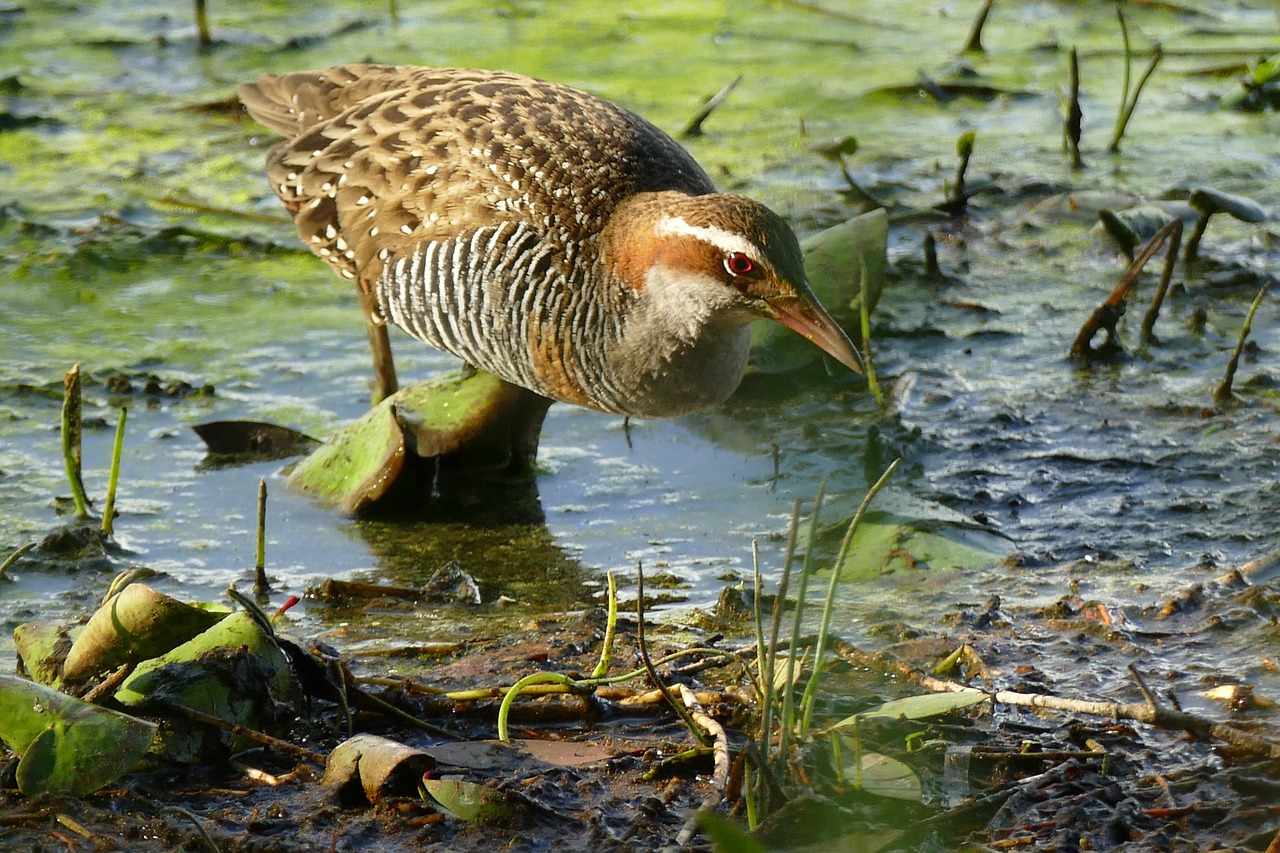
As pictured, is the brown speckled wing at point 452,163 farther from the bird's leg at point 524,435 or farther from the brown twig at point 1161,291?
the brown twig at point 1161,291

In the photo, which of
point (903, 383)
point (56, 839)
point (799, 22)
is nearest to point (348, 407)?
point (903, 383)

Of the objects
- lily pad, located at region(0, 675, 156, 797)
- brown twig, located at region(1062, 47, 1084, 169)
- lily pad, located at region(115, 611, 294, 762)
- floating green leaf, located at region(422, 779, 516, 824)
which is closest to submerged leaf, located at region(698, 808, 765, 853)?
floating green leaf, located at region(422, 779, 516, 824)

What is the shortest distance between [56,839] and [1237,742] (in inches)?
95.0

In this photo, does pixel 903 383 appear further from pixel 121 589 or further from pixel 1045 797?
pixel 121 589

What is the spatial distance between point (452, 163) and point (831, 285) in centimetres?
150

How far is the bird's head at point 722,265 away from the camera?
4.23 m

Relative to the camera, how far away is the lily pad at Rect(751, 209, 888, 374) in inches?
226

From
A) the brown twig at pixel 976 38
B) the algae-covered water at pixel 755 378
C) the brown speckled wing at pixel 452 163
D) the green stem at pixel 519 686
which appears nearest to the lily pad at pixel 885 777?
the green stem at pixel 519 686

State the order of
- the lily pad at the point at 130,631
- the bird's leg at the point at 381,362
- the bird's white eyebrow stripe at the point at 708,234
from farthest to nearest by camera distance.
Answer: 1. the bird's leg at the point at 381,362
2. the bird's white eyebrow stripe at the point at 708,234
3. the lily pad at the point at 130,631

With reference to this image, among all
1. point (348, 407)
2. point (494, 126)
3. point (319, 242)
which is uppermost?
point (494, 126)

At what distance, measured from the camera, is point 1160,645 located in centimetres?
392

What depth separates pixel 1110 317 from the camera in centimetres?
575

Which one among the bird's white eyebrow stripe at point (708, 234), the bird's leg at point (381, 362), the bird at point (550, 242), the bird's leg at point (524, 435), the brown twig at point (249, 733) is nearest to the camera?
the brown twig at point (249, 733)

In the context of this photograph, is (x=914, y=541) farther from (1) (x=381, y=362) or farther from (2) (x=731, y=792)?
(1) (x=381, y=362)
